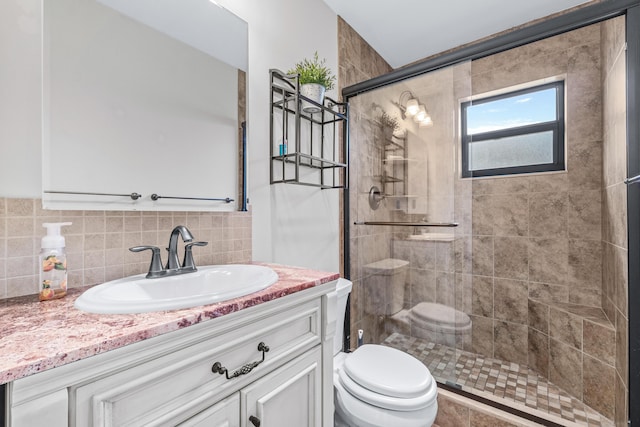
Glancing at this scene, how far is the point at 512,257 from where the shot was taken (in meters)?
2.26

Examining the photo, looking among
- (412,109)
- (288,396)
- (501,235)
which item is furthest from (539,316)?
(288,396)

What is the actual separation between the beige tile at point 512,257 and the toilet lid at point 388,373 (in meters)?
1.33

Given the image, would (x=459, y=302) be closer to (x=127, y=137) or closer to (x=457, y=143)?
(x=457, y=143)

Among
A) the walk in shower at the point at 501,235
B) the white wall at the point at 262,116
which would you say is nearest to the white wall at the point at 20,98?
the white wall at the point at 262,116

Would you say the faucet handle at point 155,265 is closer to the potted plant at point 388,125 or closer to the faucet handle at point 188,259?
the faucet handle at point 188,259

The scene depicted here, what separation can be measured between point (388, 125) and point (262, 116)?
0.96m

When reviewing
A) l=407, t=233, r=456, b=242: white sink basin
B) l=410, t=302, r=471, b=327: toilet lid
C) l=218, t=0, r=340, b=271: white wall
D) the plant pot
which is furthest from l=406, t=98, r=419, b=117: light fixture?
l=410, t=302, r=471, b=327: toilet lid

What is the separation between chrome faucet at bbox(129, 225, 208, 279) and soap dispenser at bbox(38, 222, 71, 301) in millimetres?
176

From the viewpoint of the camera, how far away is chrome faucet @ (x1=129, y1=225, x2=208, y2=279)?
3.09 ft

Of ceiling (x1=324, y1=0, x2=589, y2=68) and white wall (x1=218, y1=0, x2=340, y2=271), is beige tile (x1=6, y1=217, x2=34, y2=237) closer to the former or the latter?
white wall (x1=218, y1=0, x2=340, y2=271)

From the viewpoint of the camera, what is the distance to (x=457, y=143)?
5.85 ft

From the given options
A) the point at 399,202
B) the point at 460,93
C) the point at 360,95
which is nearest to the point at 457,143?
the point at 460,93

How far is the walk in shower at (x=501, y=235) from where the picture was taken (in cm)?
170

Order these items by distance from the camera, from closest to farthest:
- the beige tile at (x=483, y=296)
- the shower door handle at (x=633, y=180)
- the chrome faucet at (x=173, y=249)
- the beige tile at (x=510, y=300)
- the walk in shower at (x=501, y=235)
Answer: the chrome faucet at (x=173, y=249)
the shower door handle at (x=633, y=180)
the walk in shower at (x=501, y=235)
the beige tile at (x=510, y=300)
the beige tile at (x=483, y=296)
